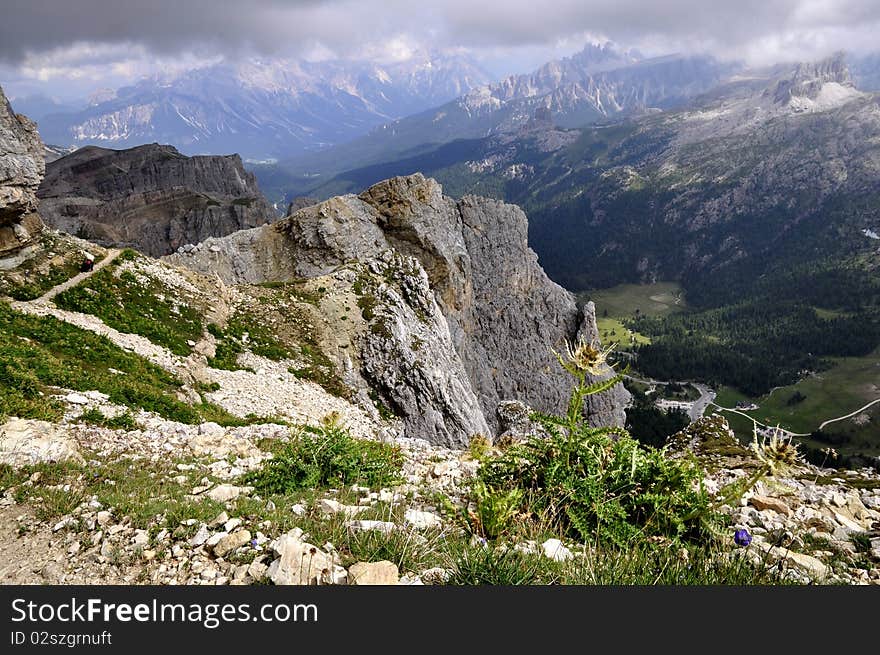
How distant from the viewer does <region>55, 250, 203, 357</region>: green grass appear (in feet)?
83.4

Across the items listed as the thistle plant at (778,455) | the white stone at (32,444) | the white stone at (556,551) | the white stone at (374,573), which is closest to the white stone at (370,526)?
the white stone at (374,573)

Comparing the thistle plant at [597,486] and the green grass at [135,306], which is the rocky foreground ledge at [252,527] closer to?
the thistle plant at [597,486]

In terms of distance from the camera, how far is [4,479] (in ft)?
27.6

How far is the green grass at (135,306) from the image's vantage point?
25406 mm

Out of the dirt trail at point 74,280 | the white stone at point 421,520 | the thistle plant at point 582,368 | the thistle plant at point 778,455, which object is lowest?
the white stone at point 421,520

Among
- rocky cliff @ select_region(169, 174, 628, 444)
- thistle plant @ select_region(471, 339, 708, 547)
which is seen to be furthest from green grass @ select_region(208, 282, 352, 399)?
thistle plant @ select_region(471, 339, 708, 547)

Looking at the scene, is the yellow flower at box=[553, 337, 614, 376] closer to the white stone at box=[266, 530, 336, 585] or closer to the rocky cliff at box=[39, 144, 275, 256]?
the white stone at box=[266, 530, 336, 585]

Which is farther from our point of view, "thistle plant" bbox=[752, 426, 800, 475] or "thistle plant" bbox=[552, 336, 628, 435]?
"thistle plant" bbox=[552, 336, 628, 435]

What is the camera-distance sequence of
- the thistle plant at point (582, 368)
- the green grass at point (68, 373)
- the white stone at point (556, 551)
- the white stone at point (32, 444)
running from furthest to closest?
the green grass at point (68, 373) → the white stone at point (32, 444) → the thistle plant at point (582, 368) → the white stone at point (556, 551)

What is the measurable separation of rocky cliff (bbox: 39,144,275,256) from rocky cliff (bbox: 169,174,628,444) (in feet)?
309

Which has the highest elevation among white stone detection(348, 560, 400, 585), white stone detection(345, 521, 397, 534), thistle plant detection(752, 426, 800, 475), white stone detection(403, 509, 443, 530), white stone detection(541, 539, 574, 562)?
thistle plant detection(752, 426, 800, 475)

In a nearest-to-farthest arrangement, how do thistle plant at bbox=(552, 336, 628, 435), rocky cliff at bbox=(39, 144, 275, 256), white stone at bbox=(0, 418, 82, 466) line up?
thistle plant at bbox=(552, 336, 628, 435), white stone at bbox=(0, 418, 82, 466), rocky cliff at bbox=(39, 144, 275, 256)

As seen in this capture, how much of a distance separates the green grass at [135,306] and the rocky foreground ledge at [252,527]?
16.2 m

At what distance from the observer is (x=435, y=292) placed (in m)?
61.0
